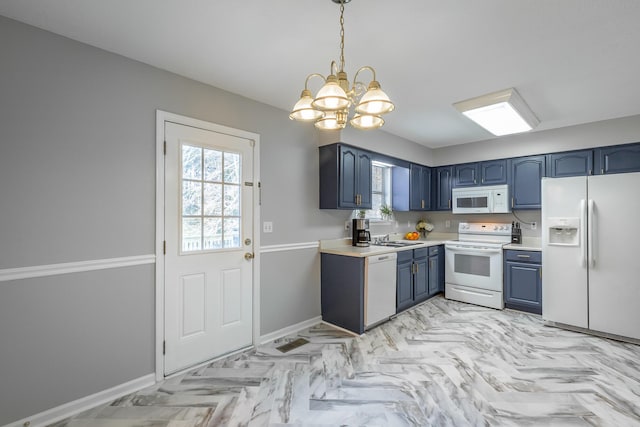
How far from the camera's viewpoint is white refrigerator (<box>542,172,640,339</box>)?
306cm

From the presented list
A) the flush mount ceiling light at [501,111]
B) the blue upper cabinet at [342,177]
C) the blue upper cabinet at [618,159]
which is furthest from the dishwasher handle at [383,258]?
the blue upper cabinet at [618,159]

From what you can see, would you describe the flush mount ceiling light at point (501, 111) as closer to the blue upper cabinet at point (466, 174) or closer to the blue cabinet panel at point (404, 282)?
the blue upper cabinet at point (466, 174)

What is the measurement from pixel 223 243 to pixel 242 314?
2.42 feet

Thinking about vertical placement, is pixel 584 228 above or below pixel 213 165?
below

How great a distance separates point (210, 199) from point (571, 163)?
15.0ft

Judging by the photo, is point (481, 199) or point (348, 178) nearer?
point (348, 178)

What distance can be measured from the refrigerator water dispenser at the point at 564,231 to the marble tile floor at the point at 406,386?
1.03 m

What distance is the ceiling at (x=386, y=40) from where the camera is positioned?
5.63ft

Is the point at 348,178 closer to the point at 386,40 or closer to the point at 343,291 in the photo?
the point at 343,291

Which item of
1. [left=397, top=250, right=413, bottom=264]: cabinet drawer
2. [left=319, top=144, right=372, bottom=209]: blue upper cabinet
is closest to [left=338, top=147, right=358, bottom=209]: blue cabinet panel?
[left=319, top=144, right=372, bottom=209]: blue upper cabinet

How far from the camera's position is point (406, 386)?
7.51 ft

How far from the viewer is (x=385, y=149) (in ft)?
14.0

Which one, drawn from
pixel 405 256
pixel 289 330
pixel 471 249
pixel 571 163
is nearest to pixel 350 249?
pixel 405 256

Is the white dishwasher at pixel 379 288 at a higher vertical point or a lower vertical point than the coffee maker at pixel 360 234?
lower
